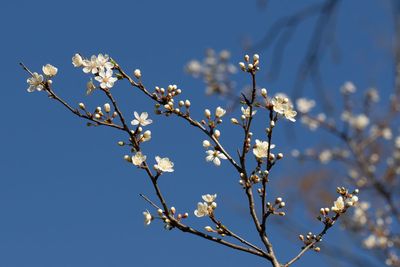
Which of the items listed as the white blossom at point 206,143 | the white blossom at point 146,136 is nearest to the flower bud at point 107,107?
the white blossom at point 146,136

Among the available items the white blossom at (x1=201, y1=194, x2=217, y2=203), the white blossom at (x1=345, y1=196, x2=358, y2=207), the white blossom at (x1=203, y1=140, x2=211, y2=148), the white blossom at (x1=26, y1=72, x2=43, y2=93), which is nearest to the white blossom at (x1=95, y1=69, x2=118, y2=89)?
the white blossom at (x1=26, y1=72, x2=43, y2=93)

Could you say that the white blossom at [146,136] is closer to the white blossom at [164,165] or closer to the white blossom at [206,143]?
the white blossom at [164,165]

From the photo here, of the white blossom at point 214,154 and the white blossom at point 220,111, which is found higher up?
the white blossom at point 220,111

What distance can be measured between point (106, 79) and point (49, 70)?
266mm

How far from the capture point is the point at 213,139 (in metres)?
2.54

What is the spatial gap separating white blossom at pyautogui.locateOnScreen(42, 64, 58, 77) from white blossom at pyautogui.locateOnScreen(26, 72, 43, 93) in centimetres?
3

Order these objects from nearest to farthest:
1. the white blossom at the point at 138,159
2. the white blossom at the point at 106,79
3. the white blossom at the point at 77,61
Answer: the white blossom at the point at 138,159 → the white blossom at the point at 106,79 → the white blossom at the point at 77,61

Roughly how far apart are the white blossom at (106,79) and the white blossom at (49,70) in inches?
8.2

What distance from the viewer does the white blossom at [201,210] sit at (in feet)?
7.95

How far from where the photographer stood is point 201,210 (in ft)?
8.01

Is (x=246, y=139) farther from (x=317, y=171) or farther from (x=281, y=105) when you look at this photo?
(x=317, y=171)

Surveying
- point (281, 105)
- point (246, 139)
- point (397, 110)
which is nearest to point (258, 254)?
point (246, 139)

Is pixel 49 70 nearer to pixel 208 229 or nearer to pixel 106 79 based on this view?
pixel 106 79

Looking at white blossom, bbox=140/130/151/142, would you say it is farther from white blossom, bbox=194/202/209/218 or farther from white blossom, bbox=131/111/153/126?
white blossom, bbox=194/202/209/218
